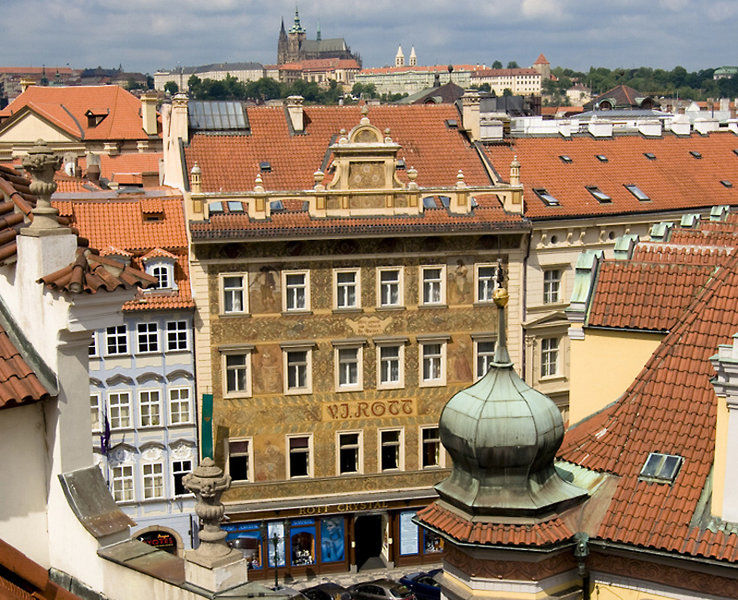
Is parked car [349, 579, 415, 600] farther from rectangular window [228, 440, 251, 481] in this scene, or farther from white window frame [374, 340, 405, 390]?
white window frame [374, 340, 405, 390]

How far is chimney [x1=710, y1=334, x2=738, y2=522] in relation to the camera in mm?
14188

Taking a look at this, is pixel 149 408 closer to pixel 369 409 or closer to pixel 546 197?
pixel 369 409

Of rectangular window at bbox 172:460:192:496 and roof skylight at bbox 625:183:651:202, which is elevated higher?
roof skylight at bbox 625:183:651:202

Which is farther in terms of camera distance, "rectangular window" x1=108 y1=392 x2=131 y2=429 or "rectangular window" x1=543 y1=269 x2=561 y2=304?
"rectangular window" x1=543 y1=269 x2=561 y2=304

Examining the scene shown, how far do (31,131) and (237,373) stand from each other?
60.0 m

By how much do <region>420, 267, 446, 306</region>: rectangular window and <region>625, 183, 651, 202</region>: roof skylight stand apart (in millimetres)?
11366

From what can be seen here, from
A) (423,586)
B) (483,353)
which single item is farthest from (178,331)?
(423,586)

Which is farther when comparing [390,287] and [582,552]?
[390,287]

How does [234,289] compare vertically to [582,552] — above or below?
above

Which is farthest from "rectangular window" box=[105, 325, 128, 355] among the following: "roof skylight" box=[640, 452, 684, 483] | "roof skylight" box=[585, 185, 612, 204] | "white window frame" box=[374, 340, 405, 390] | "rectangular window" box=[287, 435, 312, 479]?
"roof skylight" box=[640, 452, 684, 483]

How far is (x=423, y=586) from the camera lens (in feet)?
124

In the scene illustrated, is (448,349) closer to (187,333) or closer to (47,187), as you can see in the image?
(187,333)

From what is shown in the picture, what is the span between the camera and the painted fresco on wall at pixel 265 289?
131 ft

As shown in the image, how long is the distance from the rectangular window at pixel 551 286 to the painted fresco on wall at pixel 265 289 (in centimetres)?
1002
